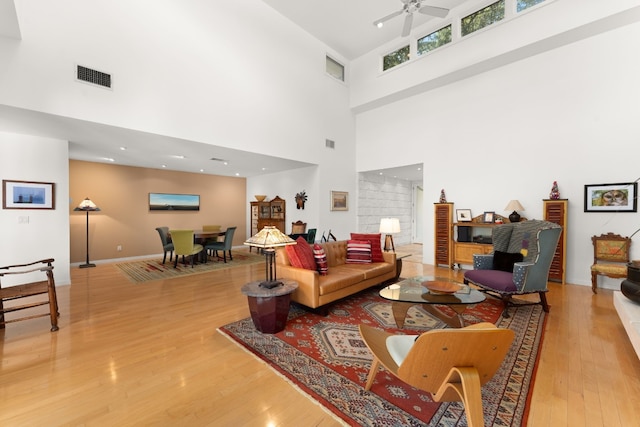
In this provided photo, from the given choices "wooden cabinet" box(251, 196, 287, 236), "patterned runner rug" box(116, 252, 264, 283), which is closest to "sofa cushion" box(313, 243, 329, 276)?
"patterned runner rug" box(116, 252, 264, 283)

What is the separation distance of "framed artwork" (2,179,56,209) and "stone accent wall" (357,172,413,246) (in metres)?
6.79

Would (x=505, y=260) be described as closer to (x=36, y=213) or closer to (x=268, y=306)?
(x=268, y=306)

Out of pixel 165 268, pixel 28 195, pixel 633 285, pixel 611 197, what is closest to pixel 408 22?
pixel 611 197

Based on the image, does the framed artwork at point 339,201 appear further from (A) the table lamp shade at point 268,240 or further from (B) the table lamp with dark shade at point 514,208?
(A) the table lamp shade at point 268,240

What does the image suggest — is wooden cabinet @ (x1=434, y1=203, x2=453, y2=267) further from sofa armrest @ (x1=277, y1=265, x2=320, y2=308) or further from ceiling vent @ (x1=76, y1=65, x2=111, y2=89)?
ceiling vent @ (x1=76, y1=65, x2=111, y2=89)

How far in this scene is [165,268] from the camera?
600cm

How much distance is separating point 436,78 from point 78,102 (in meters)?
6.72

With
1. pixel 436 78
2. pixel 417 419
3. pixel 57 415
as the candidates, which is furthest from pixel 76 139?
pixel 436 78

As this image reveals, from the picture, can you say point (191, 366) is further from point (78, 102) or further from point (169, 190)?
point (169, 190)

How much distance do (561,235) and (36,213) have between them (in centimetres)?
904

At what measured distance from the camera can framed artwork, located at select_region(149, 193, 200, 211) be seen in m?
7.70

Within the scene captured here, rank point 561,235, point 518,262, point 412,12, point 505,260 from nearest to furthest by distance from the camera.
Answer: point 518,262
point 505,260
point 561,235
point 412,12

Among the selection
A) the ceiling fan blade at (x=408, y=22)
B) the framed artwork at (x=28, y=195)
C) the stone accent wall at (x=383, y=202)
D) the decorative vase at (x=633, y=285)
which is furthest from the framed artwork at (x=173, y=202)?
the decorative vase at (x=633, y=285)

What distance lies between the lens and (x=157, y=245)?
7.79 meters
